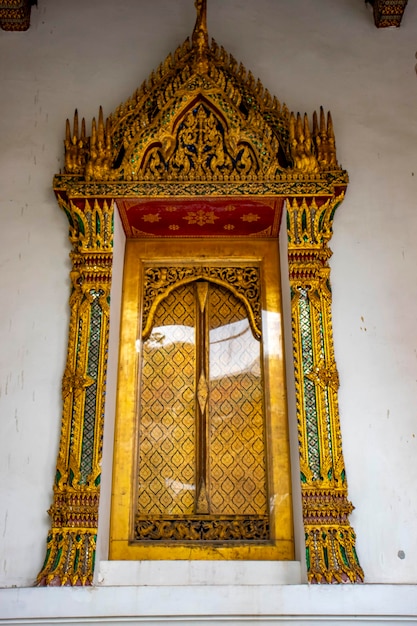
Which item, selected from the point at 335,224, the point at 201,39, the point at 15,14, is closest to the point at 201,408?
the point at 335,224

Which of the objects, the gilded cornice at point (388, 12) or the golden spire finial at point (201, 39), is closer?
the golden spire finial at point (201, 39)

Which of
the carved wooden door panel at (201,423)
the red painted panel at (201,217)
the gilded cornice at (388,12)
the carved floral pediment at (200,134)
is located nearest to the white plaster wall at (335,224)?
the gilded cornice at (388,12)

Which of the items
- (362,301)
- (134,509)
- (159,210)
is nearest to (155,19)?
(159,210)

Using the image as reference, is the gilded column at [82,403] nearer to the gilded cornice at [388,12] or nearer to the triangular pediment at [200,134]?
the triangular pediment at [200,134]

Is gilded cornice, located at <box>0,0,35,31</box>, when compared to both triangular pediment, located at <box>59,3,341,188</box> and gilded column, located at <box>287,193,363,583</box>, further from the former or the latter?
gilded column, located at <box>287,193,363,583</box>

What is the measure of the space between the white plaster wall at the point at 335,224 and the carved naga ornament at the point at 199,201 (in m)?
0.14

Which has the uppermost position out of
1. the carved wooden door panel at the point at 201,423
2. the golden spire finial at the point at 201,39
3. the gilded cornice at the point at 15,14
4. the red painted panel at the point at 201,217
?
the gilded cornice at the point at 15,14

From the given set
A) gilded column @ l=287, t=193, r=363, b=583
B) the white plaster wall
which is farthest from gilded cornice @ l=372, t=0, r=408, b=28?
gilded column @ l=287, t=193, r=363, b=583

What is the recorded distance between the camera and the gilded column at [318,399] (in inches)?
163

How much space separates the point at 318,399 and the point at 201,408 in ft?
2.64

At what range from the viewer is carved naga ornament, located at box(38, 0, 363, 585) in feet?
13.8

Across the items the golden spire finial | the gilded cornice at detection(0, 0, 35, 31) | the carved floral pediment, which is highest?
the gilded cornice at detection(0, 0, 35, 31)

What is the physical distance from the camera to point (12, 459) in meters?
4.41

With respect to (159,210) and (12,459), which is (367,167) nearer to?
(159,210)
